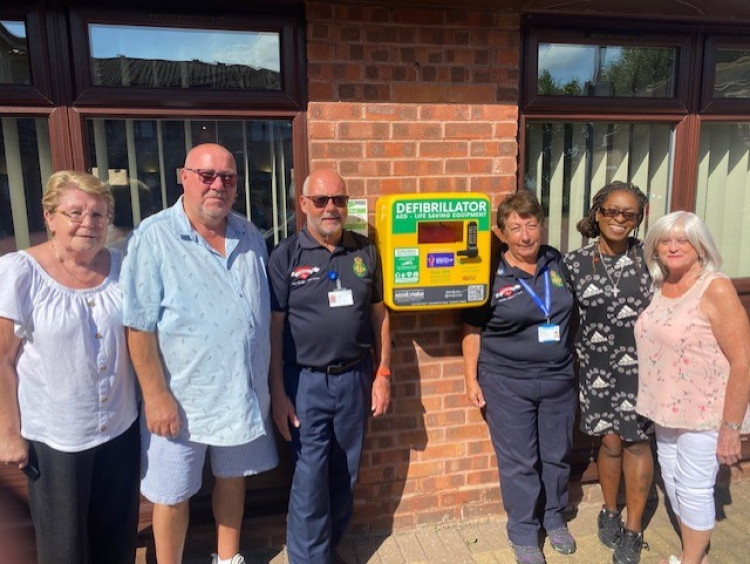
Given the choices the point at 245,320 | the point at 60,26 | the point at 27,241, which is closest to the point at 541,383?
the point at 245,320

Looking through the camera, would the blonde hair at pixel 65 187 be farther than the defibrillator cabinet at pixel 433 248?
No

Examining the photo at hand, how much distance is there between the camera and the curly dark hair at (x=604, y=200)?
2869mm

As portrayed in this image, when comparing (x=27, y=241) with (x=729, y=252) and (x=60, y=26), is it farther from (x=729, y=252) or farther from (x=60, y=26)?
(x=729, y=252)

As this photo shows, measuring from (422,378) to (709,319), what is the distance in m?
1.40

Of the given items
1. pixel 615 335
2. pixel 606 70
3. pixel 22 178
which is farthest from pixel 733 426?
pixel 22 178

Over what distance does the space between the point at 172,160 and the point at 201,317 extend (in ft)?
3.36

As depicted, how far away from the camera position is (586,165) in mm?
3520

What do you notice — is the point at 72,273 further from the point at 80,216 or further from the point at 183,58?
the point at 183,58

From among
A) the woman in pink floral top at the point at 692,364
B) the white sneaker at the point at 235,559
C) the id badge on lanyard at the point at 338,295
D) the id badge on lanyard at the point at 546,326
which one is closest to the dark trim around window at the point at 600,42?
the woman in pink floral top at the point at 692,364

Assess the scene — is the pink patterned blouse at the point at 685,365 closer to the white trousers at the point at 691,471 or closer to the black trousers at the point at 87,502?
the white trousers at the point at 691,471

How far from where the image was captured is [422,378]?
3.15 m

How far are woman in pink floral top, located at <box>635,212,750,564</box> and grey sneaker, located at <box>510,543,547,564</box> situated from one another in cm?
67

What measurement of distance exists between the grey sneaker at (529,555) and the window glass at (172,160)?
7.01ft

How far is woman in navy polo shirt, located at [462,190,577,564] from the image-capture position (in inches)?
111
